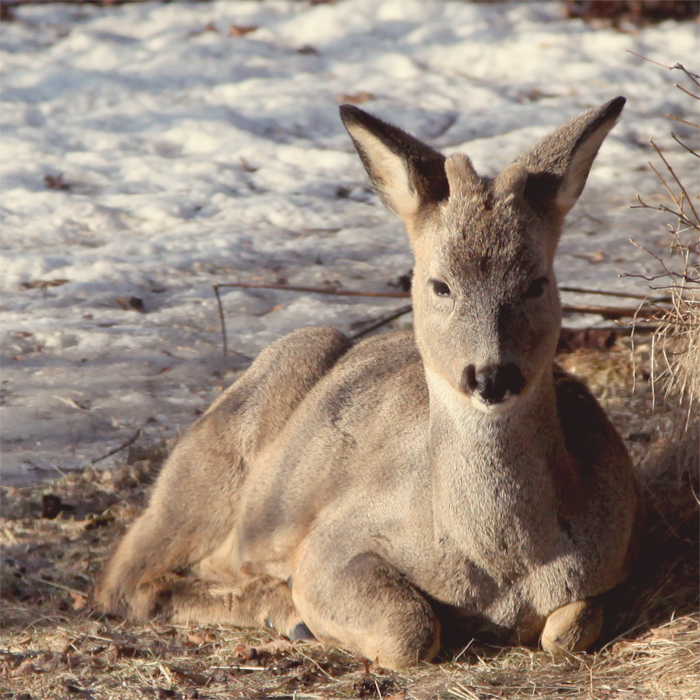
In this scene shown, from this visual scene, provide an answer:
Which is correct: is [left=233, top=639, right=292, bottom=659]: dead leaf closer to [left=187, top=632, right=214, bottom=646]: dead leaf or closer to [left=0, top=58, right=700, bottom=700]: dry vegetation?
[left=0, top=58, right=700, bottom=700]: dry vegetation

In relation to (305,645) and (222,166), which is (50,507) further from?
(222,166)

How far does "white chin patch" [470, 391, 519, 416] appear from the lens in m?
3.48

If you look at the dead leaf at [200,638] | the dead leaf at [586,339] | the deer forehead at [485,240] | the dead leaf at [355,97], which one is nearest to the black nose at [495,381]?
the deer forehead at [485,240]

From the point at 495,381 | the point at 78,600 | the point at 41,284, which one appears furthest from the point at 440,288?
the point at 41,284

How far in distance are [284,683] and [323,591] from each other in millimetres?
437

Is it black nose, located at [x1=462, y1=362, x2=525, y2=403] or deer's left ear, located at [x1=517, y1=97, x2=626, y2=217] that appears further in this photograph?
deer's left ear, located at [x1=517, y1=97, x2=626, y2=217]

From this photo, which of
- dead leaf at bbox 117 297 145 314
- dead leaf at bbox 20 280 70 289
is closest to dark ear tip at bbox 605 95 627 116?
dead leaf at bbox 117 297 145 314

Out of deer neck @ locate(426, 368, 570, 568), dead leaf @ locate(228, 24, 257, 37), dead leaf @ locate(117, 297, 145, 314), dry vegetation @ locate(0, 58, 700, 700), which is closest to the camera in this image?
deer neck @ locate(426, 368, 570, 568)

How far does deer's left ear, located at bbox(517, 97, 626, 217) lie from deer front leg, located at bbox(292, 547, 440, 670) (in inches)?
61.8

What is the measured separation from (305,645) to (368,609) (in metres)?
0.49

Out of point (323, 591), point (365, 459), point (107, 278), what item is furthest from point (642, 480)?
point (107, 278)

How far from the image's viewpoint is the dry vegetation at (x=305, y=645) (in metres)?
3.89

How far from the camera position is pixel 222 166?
971 cm

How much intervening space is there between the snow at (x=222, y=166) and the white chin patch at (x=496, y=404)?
3.06 m
